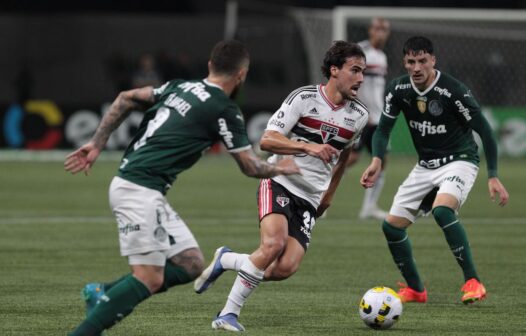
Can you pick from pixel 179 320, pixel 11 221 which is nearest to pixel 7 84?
pixel 11 221

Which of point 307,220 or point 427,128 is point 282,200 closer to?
point 307,220

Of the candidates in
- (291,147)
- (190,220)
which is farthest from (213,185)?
(291,147)

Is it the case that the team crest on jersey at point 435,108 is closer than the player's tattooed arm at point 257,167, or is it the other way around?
the player's tattooed arm at point 257,167

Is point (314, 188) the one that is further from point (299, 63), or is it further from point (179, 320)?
point (299, 63)

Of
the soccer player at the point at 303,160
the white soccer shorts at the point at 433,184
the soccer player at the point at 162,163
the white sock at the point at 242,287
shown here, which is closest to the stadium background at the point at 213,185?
the white sock at the point at 242,287

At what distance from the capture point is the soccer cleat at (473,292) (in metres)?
9.59

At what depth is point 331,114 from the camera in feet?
30.2

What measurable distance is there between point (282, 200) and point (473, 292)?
1793 mm

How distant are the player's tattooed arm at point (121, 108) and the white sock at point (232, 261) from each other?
1574mm

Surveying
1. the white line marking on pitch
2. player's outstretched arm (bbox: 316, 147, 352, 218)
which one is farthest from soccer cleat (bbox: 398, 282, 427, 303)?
the white line marking on pitch

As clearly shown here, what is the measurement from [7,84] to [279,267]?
22175 mm

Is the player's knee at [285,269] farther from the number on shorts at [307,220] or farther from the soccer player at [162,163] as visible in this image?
the soccer player at [162,163]

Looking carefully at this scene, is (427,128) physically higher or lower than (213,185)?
higher

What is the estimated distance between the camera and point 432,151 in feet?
33.5
